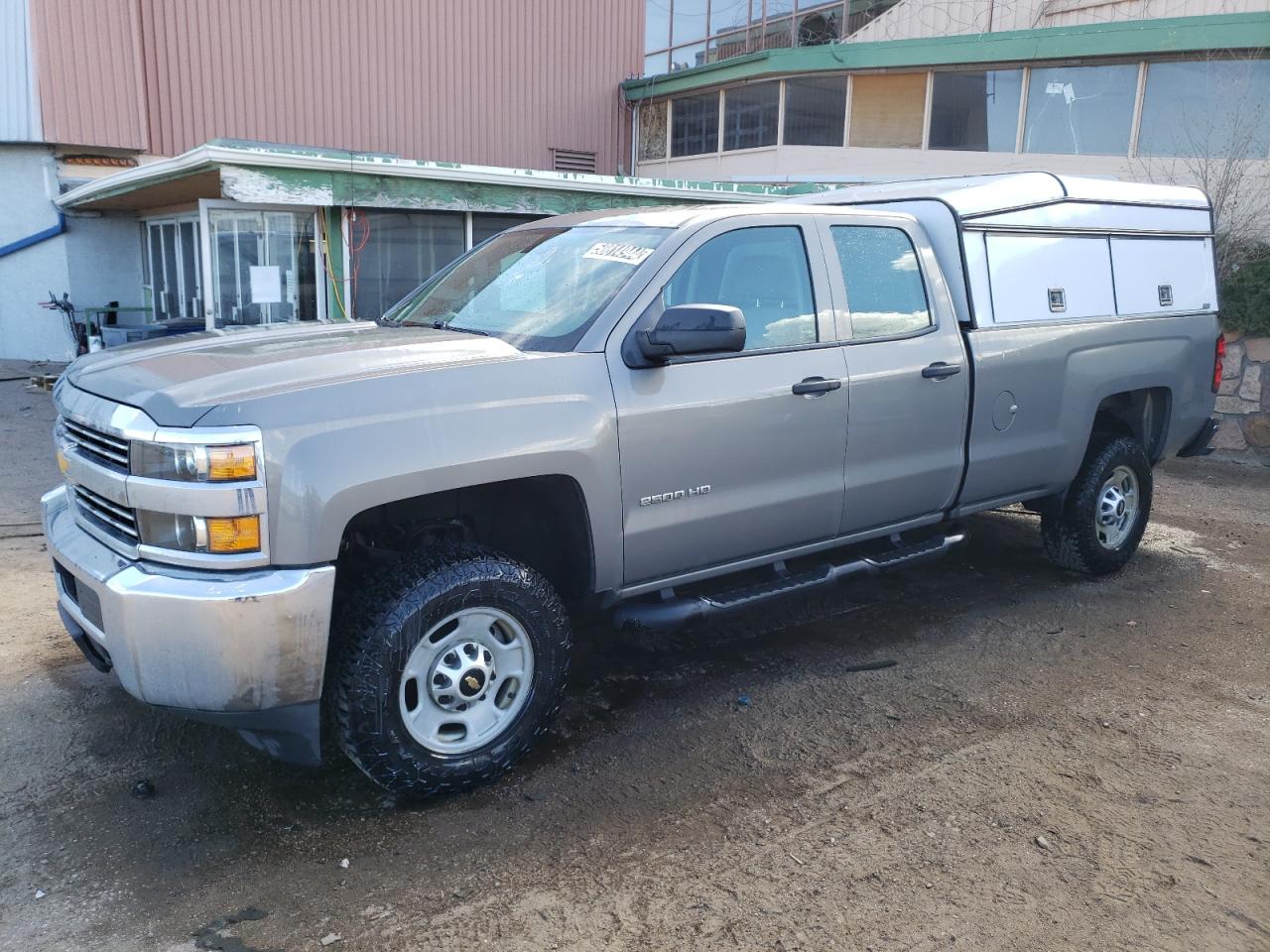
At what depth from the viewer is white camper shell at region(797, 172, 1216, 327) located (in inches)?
208

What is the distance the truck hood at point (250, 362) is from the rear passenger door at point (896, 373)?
1.73 m

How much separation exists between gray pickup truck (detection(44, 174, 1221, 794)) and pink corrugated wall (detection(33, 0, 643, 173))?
43.4ft

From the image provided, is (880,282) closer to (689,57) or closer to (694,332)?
(694,332)

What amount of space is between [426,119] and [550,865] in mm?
17254

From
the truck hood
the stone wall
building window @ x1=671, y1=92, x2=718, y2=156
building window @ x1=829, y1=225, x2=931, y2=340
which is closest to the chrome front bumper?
the truck hood

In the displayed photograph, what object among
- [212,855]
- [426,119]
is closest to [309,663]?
[212,855]

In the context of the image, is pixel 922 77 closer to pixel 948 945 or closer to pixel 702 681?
pixel 702 681

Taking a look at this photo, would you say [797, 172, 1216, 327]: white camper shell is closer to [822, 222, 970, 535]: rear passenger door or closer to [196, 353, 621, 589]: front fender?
[822, 222, 970, 535]: rear passenger door

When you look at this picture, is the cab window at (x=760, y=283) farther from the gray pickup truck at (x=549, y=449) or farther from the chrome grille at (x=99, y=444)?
the chrome grille at (x=99, y=444)

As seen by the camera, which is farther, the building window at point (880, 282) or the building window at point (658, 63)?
the building window at point (658, 63)

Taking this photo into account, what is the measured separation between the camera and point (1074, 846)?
3.31 meters

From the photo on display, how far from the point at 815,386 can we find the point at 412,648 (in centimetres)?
205

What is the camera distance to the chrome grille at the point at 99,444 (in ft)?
10.5

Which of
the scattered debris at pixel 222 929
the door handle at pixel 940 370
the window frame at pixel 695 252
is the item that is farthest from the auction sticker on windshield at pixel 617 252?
the scattered debris at pixel 222 929
